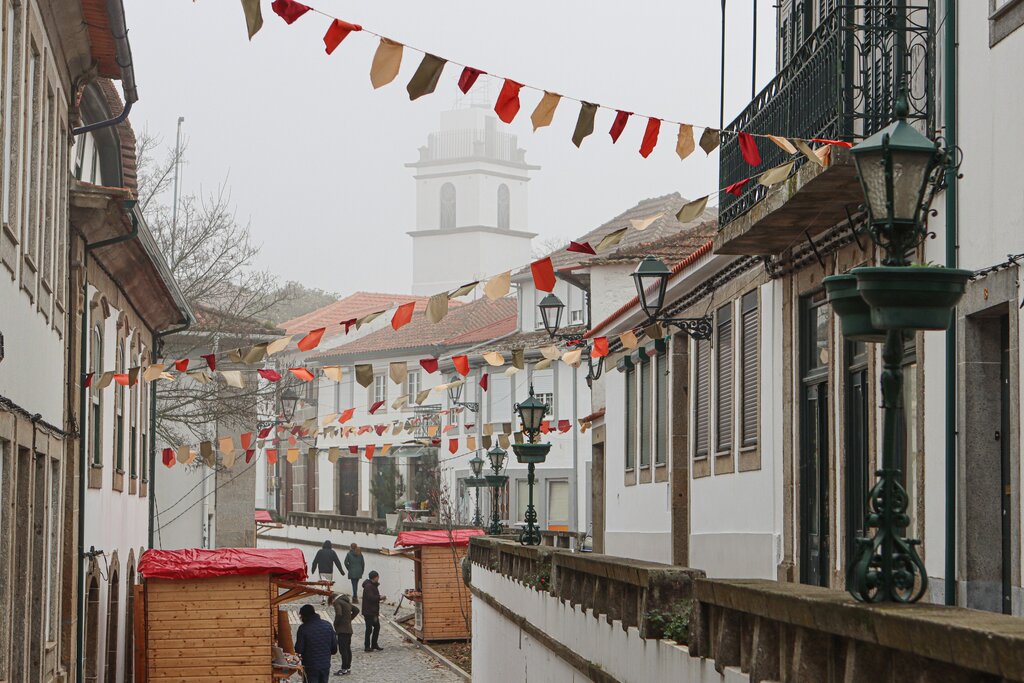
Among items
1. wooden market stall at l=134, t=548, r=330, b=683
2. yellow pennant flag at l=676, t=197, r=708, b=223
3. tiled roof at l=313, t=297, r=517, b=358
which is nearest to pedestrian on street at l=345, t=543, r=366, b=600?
tiled roof at l=313, t=297, r=517, b=358

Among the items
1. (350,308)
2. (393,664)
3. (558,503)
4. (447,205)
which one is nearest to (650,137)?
(393,664)

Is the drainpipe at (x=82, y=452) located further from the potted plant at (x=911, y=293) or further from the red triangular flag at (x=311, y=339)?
the potted plant at (x=911, y=293)

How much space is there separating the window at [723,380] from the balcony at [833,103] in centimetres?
406

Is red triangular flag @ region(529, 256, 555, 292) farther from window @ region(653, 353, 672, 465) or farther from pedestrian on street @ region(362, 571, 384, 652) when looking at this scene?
pedestrian on street @ region(362, 571, 384, 652)

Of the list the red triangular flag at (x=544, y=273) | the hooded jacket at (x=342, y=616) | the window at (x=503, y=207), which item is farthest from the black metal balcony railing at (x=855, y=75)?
the window at (x=503, y=207)

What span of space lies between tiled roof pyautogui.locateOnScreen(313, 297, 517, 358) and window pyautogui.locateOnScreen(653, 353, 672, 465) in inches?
1668

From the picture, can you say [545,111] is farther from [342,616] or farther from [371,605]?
[371,605]

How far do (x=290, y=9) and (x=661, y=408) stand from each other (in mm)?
14323

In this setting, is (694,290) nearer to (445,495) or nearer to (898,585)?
(898,585)

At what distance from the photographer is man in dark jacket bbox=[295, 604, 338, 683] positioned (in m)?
25.5

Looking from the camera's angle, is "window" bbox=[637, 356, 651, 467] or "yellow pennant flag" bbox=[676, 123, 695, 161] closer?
"yellow pennant flag" bbox=[676, 123, 695, 161]

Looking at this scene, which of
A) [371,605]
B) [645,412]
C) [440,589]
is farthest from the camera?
[440,589]

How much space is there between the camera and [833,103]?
1415 centimetres

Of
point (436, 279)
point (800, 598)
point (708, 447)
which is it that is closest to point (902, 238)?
point (800, 598)
